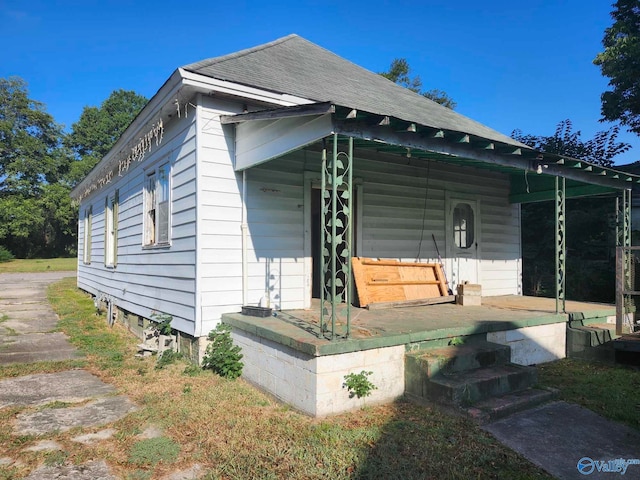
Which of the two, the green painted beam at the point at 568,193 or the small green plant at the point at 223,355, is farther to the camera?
the green painted beam at the point at 568,193

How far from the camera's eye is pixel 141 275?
738cm

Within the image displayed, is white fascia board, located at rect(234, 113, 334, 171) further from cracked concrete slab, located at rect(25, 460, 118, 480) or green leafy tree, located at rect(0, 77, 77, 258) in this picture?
green leafy tree, located at rect(0, 77, 77, 258)

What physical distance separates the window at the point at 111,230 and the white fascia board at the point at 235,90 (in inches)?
219

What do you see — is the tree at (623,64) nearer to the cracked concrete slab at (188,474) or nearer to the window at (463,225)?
the window at (463,225)

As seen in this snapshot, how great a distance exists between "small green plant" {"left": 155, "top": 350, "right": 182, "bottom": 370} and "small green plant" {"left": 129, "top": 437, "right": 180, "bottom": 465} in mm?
2220

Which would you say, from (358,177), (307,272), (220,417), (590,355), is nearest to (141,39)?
(358,177)

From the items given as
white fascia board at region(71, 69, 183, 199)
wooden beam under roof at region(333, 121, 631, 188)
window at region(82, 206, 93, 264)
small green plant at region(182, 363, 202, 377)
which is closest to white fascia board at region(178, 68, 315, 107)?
white fascia board at region(71, 69, 183, 199)

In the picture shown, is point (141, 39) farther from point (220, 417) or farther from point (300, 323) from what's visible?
point (220, 417)

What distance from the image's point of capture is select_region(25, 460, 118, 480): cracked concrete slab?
2710 mm

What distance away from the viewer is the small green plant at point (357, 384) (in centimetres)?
370

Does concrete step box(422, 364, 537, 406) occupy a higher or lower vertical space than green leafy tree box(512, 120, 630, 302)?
lower

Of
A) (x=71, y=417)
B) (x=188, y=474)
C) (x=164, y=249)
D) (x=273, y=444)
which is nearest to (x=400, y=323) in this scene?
(x=273, y=444)

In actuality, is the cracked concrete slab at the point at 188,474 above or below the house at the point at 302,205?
below

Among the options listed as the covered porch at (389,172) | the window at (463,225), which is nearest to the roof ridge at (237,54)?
the covered porch at (389,172)
